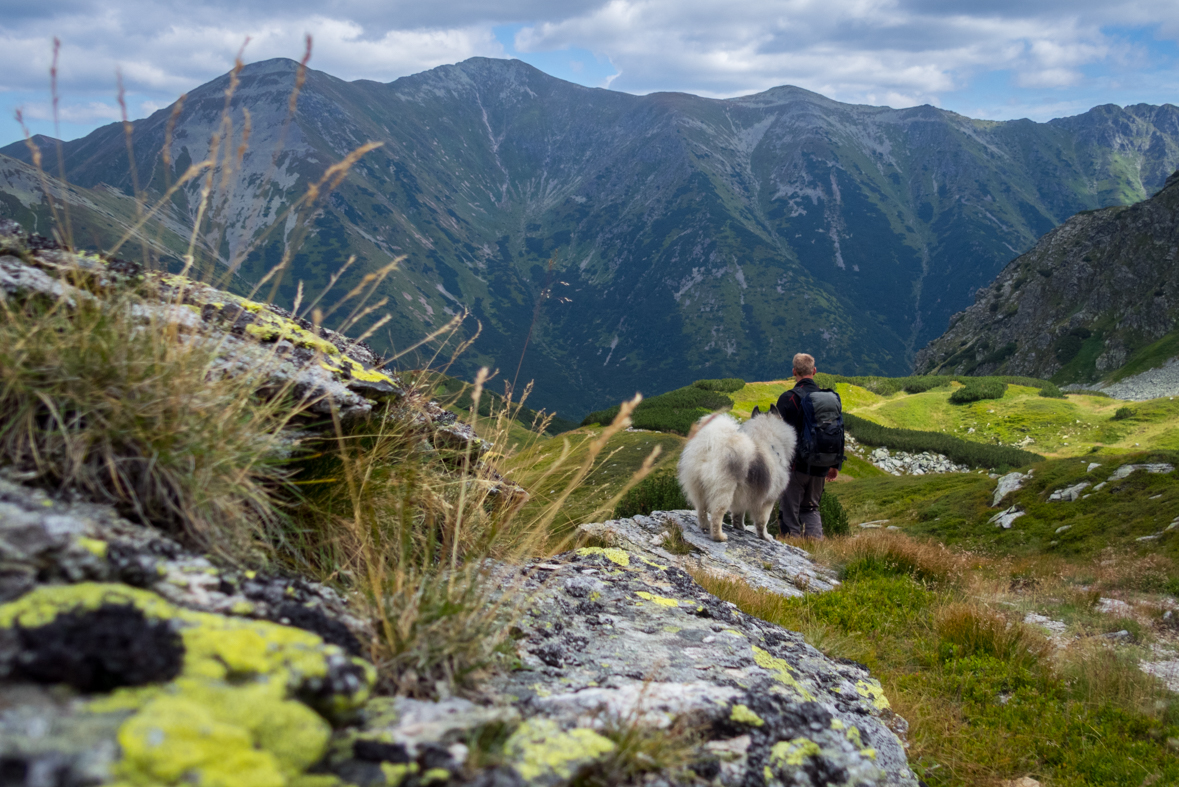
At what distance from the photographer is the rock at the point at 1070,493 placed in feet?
64.1

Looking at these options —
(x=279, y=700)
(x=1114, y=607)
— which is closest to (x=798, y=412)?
(x=1114, y=607)

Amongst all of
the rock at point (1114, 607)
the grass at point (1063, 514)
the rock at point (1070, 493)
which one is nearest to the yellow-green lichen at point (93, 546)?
the rock at point (1114, 607)

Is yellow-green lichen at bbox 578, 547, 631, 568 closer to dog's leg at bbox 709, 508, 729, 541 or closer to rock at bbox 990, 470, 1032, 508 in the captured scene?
dog's leg at bbox 709, 508, 729, 541

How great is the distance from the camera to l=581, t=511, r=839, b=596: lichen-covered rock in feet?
30.0

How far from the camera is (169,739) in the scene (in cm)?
178

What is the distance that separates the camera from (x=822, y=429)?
515 inches

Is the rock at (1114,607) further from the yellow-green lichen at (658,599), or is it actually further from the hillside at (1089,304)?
the hillside at (1089,304)

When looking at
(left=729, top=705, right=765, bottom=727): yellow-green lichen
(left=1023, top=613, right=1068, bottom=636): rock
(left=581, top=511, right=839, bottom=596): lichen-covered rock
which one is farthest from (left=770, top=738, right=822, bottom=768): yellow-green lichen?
(left=1023, top=613, right=1068, bottom=636): rock

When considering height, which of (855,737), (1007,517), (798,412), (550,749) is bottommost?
(1007,517)

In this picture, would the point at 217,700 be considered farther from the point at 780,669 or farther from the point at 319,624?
the point at 780,669

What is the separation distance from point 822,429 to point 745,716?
10.6 m

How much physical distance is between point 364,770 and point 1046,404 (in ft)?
249

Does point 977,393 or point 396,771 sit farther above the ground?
point 396,771

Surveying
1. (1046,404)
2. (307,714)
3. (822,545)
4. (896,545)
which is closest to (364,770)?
(307,714)
